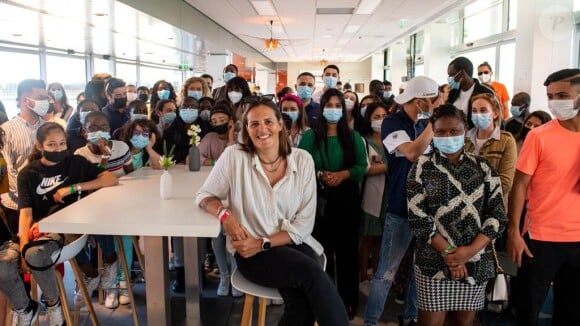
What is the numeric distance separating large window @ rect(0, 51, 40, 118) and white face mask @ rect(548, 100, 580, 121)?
5.64 metres

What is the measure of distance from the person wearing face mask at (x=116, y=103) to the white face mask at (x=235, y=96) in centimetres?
87

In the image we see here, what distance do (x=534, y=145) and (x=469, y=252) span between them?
0.60 m

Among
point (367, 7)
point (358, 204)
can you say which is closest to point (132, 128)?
point (358, 204)

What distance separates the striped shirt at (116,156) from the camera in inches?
106

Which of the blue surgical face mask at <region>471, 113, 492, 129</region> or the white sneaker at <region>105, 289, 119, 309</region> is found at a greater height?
the blue surgical face mask at <region>471, 113, 492, 129</region>

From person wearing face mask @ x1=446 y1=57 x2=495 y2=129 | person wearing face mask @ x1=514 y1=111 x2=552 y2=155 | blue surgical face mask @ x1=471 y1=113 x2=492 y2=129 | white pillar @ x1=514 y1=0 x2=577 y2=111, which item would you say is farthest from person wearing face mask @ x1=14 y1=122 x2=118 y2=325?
white pillar @ x1=514 y1=0 x2=577 y2=111

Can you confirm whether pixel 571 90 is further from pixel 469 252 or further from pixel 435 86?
pixel 469 252

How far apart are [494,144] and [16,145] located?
9.84 ft

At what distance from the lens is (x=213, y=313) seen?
3004 millimetres

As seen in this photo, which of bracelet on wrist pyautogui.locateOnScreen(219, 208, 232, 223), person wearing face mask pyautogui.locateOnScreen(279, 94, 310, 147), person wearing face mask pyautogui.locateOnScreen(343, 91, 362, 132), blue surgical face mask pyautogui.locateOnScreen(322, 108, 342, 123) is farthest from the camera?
person wearing face mask pyautogui.locateOnScreen(343, 91, 362, 132)

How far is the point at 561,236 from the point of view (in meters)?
2.09

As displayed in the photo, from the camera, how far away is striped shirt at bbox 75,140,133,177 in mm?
2686

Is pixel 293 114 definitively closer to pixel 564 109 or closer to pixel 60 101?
pixel 564 109

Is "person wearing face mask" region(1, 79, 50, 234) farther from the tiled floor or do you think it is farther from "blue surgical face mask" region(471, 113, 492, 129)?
"blue surgical face mask" region(471, 113, 492, 129)
